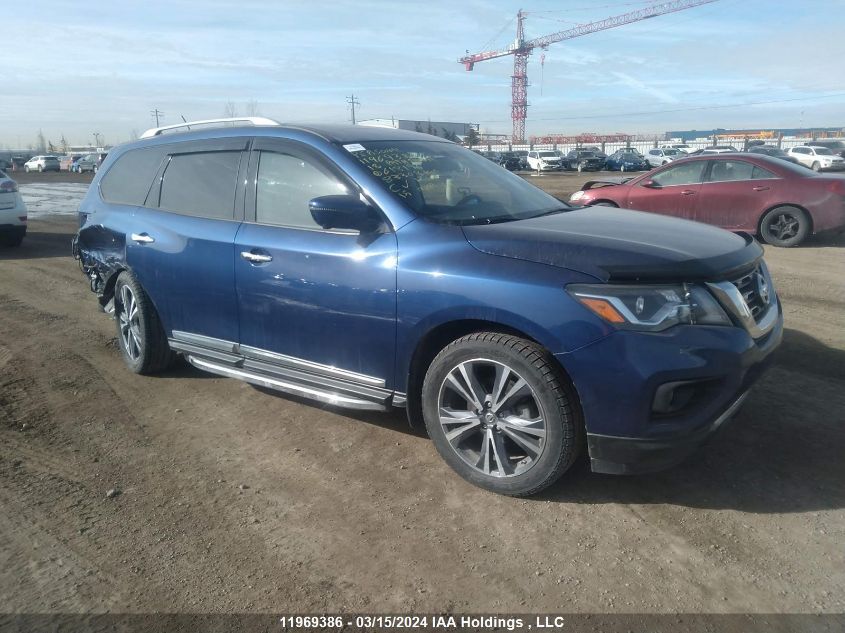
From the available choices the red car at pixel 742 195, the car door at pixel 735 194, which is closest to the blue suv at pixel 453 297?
the red car at pixel 742 195

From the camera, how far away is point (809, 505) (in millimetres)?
3160

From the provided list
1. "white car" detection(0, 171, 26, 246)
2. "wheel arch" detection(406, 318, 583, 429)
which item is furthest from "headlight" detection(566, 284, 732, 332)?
"white car" detection(0, 171, 26, 246)

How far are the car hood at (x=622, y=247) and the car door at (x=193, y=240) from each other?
171 centimetres

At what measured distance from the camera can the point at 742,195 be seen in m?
10.3

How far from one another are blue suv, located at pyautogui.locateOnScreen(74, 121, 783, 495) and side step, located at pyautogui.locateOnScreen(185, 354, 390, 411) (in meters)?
0.01

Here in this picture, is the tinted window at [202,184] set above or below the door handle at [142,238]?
above

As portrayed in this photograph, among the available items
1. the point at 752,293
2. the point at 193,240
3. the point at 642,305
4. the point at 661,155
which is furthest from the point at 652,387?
the point at 661,155

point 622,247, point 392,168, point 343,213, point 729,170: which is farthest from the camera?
point 729,170

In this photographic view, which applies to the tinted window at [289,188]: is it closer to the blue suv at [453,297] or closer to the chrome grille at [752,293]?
the blue suv at [453,297]

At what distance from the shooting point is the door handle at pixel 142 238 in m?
4.72

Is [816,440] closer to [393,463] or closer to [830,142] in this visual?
[393,463]

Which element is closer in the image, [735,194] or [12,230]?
[735,194]

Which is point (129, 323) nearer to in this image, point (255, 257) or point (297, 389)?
point (255, 257)

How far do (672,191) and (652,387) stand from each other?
882cm
